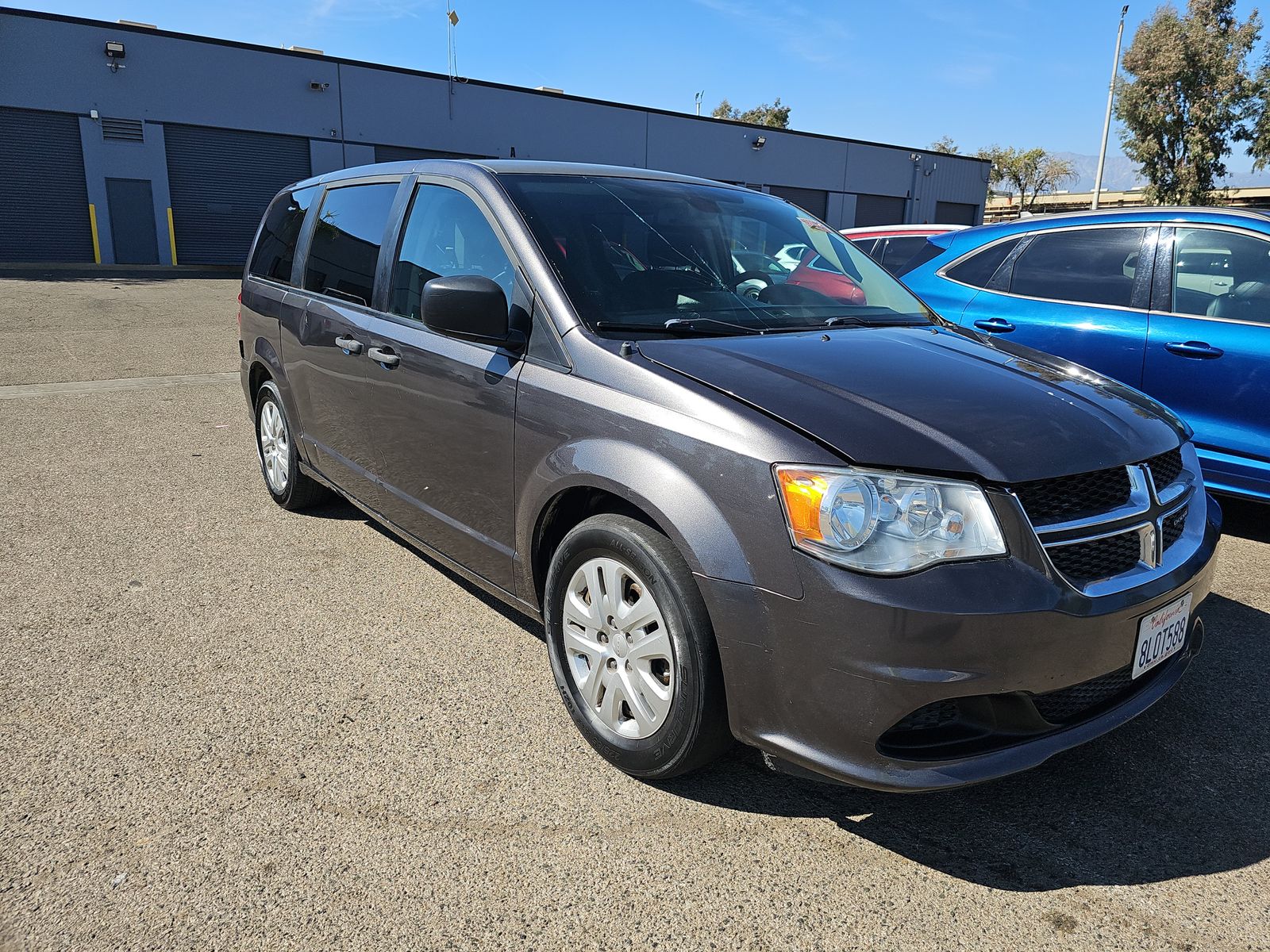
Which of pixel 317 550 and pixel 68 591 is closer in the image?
pixel 68 591

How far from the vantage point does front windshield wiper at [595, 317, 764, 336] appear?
290cm

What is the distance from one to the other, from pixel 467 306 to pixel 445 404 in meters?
0.52

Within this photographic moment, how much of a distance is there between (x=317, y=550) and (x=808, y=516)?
319 cm

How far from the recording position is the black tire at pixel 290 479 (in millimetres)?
4957

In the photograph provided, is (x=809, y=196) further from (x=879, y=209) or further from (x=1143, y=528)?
(x=1143, y=528)

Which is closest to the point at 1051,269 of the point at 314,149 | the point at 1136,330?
the point at 1136,330

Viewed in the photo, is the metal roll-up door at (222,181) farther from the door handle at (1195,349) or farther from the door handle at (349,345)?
the door handle at (1195,349)

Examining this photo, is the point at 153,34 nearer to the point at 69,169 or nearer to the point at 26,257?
the point at 69,169

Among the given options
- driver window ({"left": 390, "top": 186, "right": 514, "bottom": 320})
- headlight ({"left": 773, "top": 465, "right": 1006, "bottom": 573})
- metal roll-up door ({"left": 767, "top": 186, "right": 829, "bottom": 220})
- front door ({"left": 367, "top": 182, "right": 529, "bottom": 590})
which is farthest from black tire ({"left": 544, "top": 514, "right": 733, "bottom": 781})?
metal roll-up door ({"left": 767, "top": 186, "right": 829, "bottom": 220})

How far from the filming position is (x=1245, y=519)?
5266 mm

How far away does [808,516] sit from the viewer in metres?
2.17

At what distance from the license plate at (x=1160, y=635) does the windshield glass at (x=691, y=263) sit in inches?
55.1

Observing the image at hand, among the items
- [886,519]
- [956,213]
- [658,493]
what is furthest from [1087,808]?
[956,213]

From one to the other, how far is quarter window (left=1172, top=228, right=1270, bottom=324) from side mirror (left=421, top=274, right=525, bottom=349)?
12.4 feet
